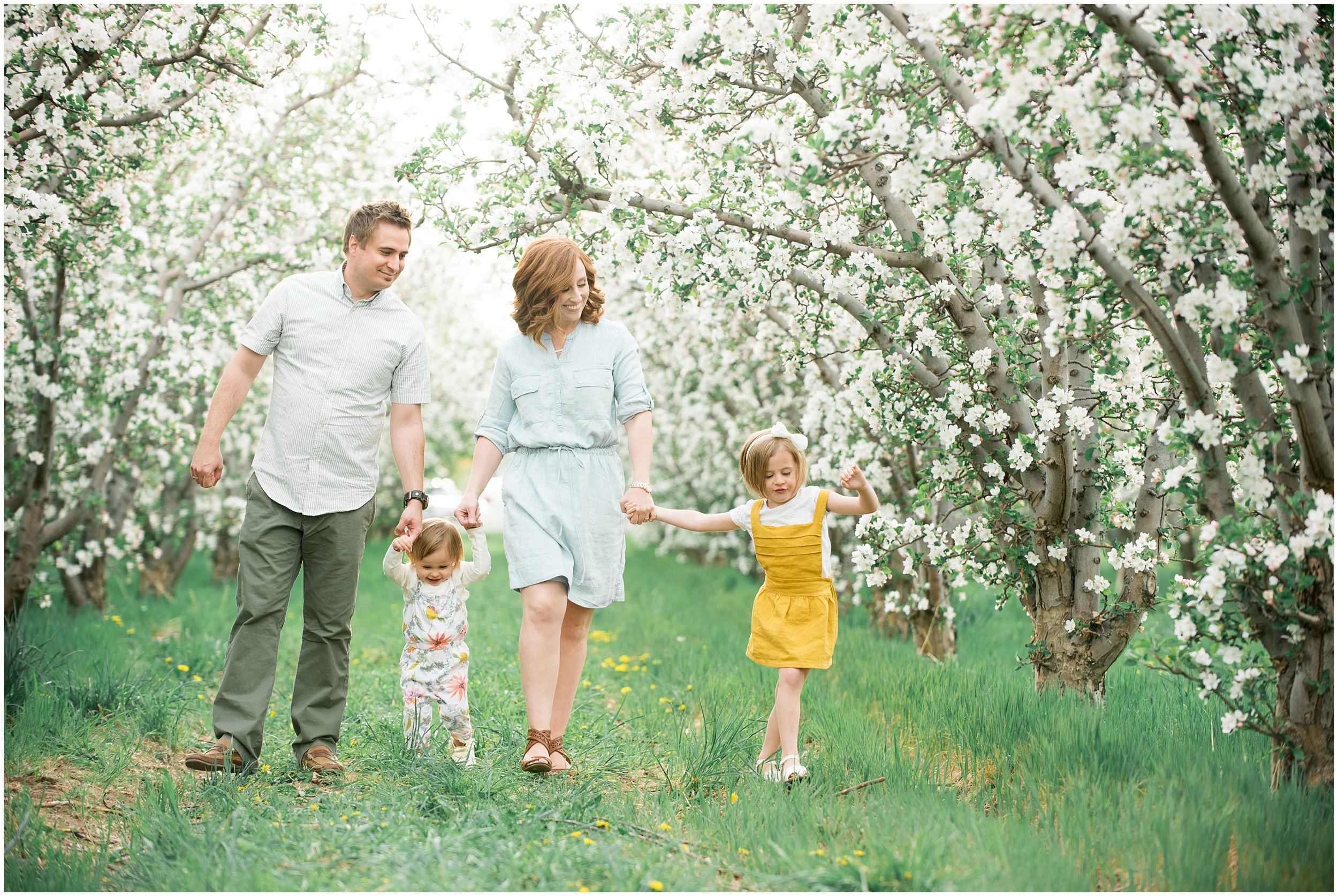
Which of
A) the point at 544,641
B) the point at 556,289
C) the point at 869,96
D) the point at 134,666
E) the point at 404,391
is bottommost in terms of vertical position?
the point at 134,666

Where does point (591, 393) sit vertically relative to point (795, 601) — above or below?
above

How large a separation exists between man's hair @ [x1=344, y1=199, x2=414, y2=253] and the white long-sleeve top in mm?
1267

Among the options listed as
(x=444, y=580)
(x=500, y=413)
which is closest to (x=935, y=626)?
(x=444, y=580)

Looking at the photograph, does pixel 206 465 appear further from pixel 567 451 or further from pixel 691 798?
pixel 691 798

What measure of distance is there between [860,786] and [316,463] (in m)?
2.37

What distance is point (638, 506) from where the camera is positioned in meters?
3.88

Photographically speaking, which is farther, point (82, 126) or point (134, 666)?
point (134, 666)

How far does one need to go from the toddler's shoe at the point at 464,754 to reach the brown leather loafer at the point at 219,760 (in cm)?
78

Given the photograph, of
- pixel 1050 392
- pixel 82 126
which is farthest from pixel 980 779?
pixel 82 126

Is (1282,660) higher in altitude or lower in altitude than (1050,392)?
lower

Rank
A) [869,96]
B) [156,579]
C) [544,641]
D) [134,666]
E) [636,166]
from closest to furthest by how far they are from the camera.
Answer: [869,96] → [544,641] → [134,666] → [636,166] → [156,579]

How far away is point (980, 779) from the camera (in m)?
3.77

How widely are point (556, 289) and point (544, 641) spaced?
1331 millimetres

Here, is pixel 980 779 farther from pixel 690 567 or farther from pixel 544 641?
pixel 690 567
